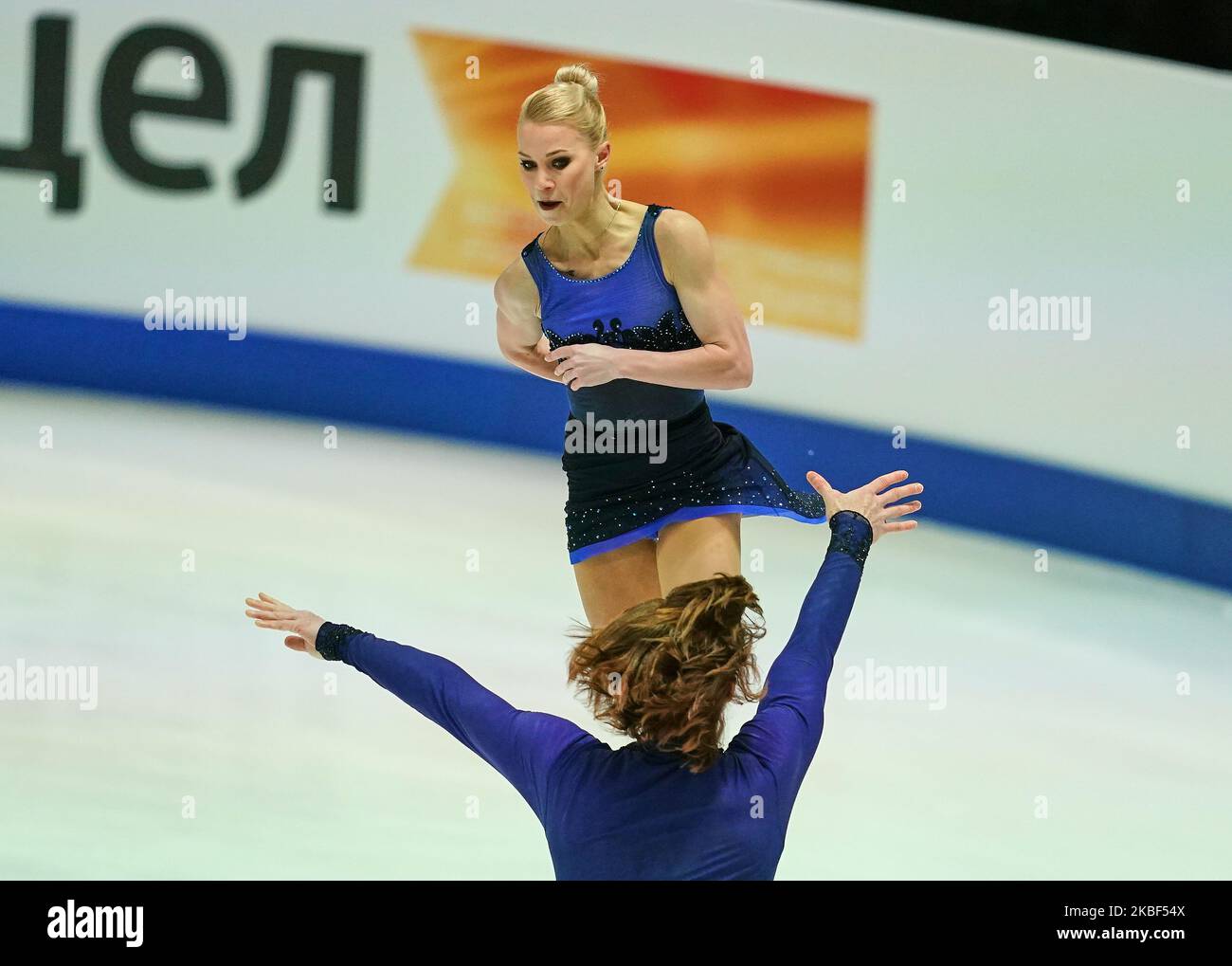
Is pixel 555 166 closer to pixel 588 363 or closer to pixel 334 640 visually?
pixel 588 363

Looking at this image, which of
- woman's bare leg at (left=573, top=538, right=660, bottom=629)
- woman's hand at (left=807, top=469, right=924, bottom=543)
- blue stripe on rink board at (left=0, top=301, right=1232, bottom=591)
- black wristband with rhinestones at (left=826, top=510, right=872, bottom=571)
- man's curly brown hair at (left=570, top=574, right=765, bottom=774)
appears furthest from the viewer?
blue stripe on rink board at (left=0, top=301, right=1232, bottom=591)

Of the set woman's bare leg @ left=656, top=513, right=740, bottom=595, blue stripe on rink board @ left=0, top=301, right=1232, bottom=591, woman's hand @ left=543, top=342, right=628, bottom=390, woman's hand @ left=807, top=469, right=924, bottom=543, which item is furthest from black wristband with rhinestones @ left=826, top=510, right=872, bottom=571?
blue stripe on rink board @ left=0, top=301, right=1232, bottom=591

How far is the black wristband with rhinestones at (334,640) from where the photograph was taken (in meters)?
2.66

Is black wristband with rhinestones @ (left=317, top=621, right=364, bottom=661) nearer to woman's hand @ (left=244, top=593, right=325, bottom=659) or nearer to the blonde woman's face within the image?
woman's hand @ (left=244, top=593, right=325, bottom=659)

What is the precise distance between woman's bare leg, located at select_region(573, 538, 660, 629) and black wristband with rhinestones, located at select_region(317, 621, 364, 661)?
0.90 metres

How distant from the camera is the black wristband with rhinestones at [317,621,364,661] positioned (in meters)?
2.66

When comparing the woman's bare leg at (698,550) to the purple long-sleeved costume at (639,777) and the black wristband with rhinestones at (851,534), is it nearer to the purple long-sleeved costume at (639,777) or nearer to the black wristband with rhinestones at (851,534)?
the black wristband with rhinestones at (851,534)

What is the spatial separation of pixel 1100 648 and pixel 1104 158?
1979 mm

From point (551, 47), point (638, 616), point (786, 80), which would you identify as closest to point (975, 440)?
point (786, 80)

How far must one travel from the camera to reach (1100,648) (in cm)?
564

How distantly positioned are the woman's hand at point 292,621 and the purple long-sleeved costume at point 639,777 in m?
0.15

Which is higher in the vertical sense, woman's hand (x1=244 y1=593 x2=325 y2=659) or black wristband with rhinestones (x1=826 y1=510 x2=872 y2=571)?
black wristband with rhinestones (x1=826 y1=510 x2=872 y2=571)

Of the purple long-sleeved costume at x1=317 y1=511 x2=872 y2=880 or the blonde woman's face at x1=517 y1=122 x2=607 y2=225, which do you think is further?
the blonde woman's face at x1=517 y1=122 x2=607 y2=225

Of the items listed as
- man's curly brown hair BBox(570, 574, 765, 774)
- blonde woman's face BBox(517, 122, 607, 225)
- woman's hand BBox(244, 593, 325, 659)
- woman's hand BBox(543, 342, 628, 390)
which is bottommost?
man's curly brown hair BBox(570, 574, 765, 774)
